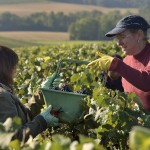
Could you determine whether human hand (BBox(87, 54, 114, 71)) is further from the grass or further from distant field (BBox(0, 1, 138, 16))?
distant field (BBox(0, 1, 138, 16))

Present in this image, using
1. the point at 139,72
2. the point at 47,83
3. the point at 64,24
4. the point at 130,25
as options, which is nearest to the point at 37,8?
the point at 64,24

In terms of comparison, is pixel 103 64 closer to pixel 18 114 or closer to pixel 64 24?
pixel 18 114

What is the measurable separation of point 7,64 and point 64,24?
76709mm

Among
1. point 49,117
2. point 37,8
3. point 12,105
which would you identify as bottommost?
point 37,8

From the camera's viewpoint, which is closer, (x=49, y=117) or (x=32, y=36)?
(x=49, y=117)

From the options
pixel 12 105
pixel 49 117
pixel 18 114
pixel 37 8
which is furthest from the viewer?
pixel 37 8

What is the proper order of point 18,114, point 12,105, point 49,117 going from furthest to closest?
point 49,117 < point 18,114 < point 12,105

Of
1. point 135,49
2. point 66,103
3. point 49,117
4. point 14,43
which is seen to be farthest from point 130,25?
point 14,43

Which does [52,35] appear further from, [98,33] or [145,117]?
[145,117]

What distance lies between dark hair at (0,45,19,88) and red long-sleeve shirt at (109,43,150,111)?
843 millimetres

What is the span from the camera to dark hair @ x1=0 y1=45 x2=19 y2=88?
3.29 m

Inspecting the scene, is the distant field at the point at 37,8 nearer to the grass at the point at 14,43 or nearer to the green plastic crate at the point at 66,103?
the grass at the point at 14,43

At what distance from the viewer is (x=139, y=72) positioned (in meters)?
3.78

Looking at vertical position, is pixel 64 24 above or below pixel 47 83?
below
